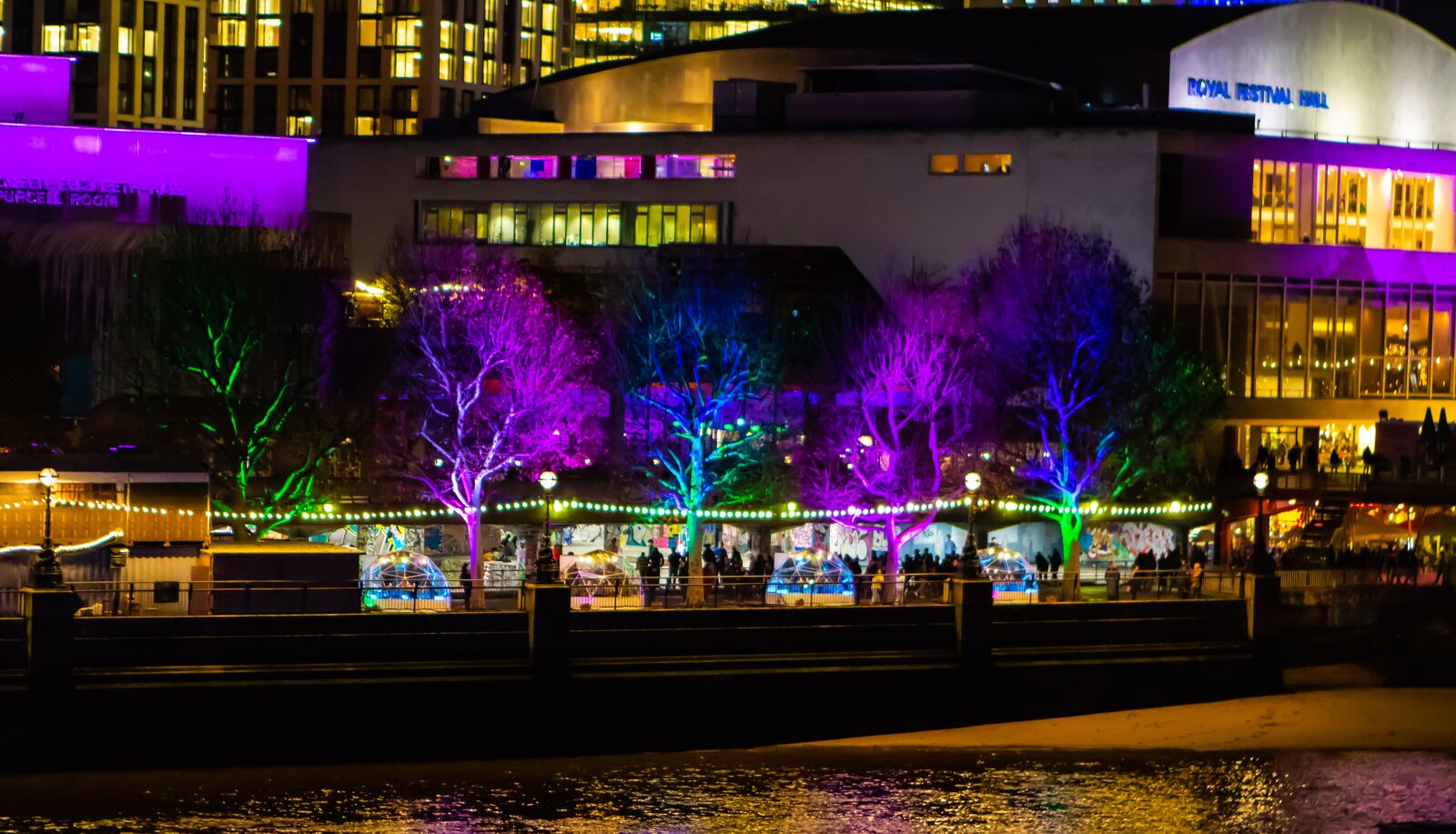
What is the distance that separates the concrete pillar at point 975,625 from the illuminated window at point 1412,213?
43805 millimetres

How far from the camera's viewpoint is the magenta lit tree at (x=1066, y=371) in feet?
240

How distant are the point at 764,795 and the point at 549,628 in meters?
6.13

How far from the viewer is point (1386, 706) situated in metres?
59.8

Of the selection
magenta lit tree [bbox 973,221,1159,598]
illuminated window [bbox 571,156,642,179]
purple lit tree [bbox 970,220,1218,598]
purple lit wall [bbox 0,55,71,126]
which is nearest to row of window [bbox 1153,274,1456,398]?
purple lit tree [bbox 970,220,1218,598]

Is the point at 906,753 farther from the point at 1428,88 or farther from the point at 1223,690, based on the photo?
the point at 1428,88

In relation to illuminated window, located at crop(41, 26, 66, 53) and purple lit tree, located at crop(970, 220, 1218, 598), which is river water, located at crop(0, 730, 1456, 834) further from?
illuminated window, located at crop(41, 26, 66, 53)

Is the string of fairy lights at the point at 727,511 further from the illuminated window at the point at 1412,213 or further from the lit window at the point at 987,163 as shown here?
the illuminated window at the point at 1412,213

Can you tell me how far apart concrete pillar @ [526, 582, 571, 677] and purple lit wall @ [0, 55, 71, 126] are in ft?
183

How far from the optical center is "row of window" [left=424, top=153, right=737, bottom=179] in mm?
95188

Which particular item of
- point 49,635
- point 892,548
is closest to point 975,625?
point 892,548

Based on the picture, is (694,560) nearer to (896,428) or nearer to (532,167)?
(896,428)

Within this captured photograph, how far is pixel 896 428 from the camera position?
234 ft

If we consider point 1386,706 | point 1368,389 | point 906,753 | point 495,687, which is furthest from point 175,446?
point 1368,389

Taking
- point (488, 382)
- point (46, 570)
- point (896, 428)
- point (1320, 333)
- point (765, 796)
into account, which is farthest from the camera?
point (1320, 333)
